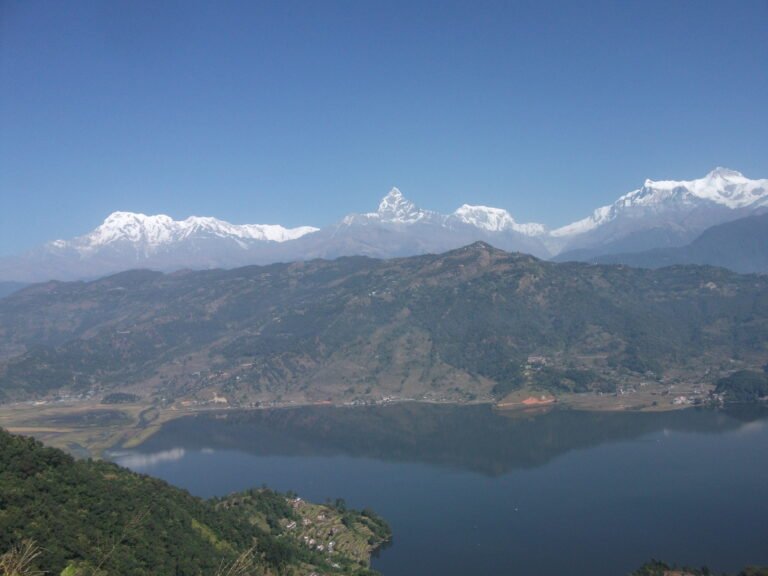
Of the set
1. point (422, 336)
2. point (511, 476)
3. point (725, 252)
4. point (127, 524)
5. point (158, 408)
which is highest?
point (725, 252)

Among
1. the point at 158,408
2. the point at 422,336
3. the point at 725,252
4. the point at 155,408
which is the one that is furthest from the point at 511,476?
the point at 725,252

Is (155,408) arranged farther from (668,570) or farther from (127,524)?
(127,524)

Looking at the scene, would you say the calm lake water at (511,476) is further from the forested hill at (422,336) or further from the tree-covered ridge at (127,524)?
Result: the forested hill at (422,336)

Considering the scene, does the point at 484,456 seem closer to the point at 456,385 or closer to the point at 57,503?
the point at 456,385

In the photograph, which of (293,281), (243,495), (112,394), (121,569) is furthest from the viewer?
(293,281)

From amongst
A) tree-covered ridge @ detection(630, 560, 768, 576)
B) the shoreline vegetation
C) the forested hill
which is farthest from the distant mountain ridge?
tree-covered ridge @ detection(630, 560, 768, 576)

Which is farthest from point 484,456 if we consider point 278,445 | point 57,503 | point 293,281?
point 293,281
